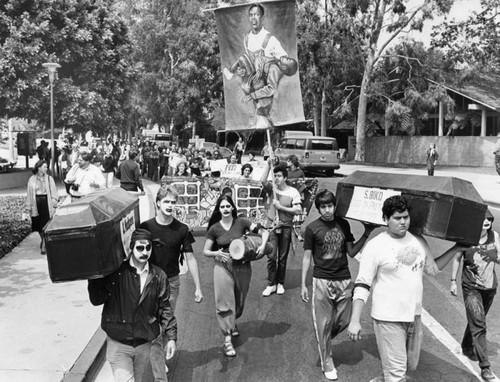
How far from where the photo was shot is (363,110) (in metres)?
38.0

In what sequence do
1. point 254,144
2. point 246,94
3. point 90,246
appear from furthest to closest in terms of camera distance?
point 254,144
point 246,94
point 90,246

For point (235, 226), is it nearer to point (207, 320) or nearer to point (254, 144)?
point (207, 320)

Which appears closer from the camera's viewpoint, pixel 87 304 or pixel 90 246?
pixel 90 246

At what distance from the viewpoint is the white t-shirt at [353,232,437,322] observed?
182 inches

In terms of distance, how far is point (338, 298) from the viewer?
5648 mm

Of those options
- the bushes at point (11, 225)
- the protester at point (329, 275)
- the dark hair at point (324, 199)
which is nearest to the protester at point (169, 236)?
the protester at point (329, 275)

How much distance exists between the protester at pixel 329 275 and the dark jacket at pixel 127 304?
177 cm

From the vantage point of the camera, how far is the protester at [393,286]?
4.60 m

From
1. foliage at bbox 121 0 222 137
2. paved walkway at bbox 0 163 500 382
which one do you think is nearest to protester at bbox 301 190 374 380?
paved walkway at bbox 0 163 500 382

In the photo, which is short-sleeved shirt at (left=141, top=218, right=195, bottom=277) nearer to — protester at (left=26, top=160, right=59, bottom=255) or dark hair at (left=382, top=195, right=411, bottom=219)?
dark hair at (left=382, top=195, right=411, bottom=219)

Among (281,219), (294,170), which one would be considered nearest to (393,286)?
(281,219)

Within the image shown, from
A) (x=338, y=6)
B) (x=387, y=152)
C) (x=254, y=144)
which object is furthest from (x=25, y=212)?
(x=254, y=144)

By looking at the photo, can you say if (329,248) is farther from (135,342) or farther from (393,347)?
(135,342)

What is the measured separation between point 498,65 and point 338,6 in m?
10.6
